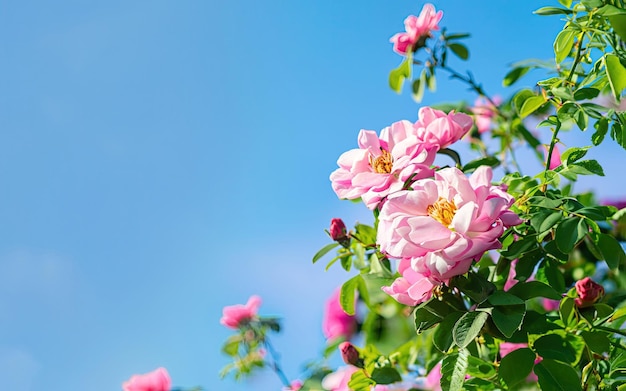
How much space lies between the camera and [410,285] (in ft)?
3.56

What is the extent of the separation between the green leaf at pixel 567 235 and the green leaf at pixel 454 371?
217 mm

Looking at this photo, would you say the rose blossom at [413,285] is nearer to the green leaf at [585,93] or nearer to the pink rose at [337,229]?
the pink rose at [337,229]

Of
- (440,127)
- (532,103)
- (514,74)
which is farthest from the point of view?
(514,74)

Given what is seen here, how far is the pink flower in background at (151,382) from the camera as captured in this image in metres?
2.14

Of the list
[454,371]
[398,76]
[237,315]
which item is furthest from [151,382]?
[454,371]

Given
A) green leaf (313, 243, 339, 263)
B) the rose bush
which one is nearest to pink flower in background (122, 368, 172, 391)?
the rose bush

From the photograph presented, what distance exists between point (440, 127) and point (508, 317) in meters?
0.34

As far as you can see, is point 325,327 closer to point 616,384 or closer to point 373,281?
point 373,281

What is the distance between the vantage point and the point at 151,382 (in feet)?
7.04

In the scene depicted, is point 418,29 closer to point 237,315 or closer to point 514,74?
point 514,74

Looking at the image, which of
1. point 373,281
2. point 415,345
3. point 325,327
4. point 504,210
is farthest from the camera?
point 325,327

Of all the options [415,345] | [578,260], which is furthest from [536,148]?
[415,345]

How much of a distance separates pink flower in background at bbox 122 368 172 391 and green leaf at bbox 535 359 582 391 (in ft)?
4.34

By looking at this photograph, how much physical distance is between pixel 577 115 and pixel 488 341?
0.41 meters
